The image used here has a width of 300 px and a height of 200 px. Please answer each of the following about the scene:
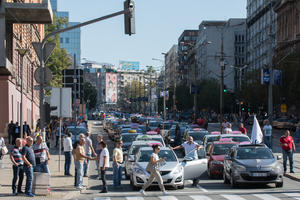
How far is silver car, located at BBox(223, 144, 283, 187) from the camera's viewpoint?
2034 cm

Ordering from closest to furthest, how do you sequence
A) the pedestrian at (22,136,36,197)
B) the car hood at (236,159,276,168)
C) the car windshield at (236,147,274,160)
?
the pedestrian at (22,136,36,197) → the car hood at (236,159,276,168) → the car windshield at (236,147,274,160)

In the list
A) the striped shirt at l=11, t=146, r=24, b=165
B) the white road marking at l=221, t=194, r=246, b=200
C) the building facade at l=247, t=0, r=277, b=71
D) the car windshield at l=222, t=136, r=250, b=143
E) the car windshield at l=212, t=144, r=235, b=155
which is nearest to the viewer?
the white road marking at l=221, t=194, r=246, b=200

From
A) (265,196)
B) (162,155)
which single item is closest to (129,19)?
(162,155)

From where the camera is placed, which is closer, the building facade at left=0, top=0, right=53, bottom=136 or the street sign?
the street sign

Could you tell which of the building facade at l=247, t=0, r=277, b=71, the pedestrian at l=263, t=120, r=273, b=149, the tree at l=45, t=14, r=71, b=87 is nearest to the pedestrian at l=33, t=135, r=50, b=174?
the pedestrian at l=263, t=120, r=273, b=149

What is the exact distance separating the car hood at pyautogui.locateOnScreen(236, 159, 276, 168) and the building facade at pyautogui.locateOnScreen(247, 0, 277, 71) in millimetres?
84770

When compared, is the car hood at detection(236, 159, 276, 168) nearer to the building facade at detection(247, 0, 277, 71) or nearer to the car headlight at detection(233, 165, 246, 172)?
the car headlight at detection(233, 165, 246, 172)

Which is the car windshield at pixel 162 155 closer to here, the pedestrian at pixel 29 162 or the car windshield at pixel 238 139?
the pedestrian at pixel 29 162

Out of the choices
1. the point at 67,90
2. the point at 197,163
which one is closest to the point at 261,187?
the point at 197,163

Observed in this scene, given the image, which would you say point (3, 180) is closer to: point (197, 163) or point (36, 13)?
point (197, 163)

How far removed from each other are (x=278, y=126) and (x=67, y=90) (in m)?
53.1

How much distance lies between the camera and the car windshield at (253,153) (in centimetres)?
2152

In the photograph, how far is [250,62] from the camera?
129750 mm

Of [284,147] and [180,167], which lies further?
[284,147]
